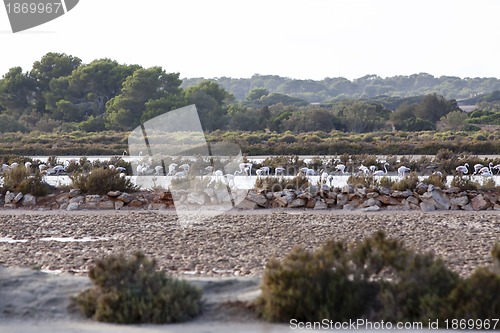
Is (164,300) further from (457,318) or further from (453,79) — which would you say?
(453,79)

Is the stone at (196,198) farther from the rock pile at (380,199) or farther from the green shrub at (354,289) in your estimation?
the green shrub at (354,289)

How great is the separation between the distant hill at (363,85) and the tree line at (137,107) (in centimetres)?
8630

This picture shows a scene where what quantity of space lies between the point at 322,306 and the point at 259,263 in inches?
149

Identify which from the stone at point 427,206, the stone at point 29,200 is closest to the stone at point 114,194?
the stone at point 29,200

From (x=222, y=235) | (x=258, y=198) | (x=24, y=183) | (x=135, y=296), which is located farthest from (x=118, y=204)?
(x=135, y=296)

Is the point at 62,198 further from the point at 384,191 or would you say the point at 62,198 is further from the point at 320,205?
the point at 384,191

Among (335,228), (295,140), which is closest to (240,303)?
(335,228)

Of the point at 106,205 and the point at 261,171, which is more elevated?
→ the point at 106,205

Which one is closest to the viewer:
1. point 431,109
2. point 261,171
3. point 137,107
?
point 261,171

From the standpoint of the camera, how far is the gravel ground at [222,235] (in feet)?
38.3

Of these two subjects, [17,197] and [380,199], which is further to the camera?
[17,197]

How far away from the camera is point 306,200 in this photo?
19.4m

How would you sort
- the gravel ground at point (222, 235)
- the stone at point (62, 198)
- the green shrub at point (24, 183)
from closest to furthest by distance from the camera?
the gravel ground at point (222, 235) < the stone at point (62, 198) < the green shrub at point (24, 183)

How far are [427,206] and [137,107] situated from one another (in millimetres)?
52993
